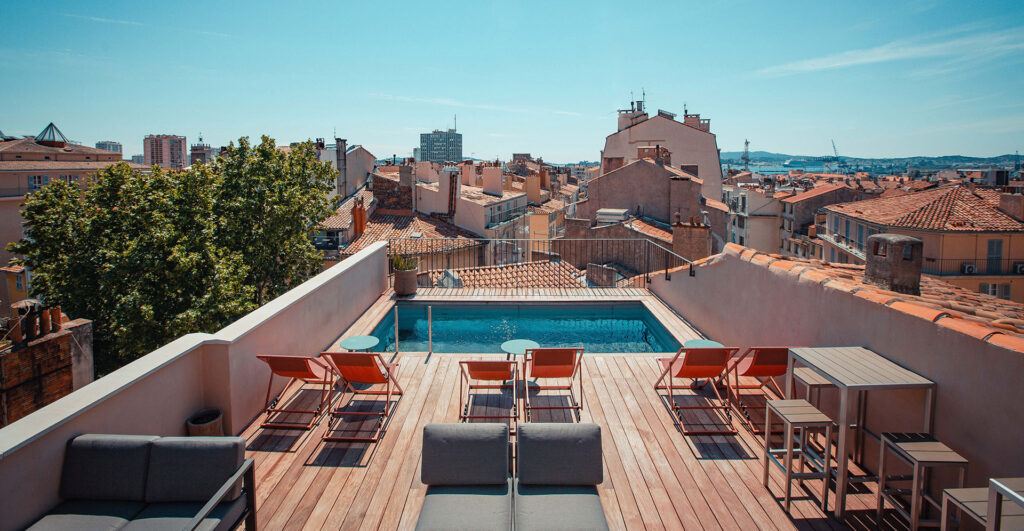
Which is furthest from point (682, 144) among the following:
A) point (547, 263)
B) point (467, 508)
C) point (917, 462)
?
point (467, 508)

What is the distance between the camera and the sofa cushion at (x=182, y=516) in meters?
3.01

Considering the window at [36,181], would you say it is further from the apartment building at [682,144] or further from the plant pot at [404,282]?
the plant pot at [404,282]

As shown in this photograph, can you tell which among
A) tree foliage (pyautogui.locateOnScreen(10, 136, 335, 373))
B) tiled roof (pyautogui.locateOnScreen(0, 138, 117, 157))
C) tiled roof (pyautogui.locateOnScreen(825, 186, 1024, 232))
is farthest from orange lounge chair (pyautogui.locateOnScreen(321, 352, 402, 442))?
tiled roof (pyautogui.locateOnScreen(0, 138, 117, 157))

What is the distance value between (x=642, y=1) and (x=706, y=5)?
2.90 meters

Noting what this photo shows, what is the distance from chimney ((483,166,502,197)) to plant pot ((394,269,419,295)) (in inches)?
968

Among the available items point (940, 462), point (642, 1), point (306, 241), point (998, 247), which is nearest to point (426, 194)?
point (306, 241)

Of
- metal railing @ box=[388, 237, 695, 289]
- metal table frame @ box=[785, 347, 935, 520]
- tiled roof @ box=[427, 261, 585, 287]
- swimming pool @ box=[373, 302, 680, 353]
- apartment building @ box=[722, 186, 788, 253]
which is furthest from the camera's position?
apartment building @ box=[722, 186, 788, 253]

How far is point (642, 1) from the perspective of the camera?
16844mm

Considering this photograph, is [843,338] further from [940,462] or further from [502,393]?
[502,393]

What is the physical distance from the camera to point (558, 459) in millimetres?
3535

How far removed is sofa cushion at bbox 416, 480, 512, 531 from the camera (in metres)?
3.09

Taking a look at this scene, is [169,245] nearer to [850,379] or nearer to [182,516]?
[182,516]

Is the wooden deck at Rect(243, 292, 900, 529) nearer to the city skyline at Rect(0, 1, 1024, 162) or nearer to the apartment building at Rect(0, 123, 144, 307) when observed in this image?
the city skyline at Rect(0, 1, 1024, 162)

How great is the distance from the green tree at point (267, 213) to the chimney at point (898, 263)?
58.7 ft
